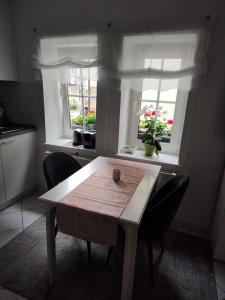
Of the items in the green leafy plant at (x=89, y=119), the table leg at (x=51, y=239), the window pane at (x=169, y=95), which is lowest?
the table leg at (x=51, y=239)

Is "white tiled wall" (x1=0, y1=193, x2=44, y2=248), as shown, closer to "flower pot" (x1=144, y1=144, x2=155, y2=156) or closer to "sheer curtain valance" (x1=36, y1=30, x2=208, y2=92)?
"flower pot" (x1=144, y1=144, x2=155, y2=156)

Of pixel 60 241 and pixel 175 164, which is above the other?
pixel 175 164

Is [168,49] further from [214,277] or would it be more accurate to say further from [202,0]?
[214,277]

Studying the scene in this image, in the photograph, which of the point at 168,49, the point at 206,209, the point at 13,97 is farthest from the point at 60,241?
the point at 168,49

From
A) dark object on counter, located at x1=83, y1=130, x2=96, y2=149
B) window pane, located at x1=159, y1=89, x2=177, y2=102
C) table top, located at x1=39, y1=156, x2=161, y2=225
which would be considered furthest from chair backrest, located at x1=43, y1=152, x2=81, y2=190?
window pane, located at x1=159, y1=89, x2=177, y2=102

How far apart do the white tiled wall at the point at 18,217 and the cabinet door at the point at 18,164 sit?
0.47 ft

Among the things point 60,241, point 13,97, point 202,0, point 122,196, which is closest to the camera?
point 122,196

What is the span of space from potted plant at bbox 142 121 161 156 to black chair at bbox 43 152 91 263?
774 mm

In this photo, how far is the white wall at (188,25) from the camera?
1.63 meters

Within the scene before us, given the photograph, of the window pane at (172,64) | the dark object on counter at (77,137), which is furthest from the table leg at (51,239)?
the window pane at (172,64)

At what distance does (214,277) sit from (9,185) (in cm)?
218

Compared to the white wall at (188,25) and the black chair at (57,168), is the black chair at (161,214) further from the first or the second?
the white wall at (188,25)

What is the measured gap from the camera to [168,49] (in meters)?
1.77

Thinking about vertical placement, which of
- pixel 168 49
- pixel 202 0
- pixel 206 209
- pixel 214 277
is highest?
pixel 202 0
